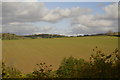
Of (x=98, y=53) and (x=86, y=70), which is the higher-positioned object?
(x=98, y=53)

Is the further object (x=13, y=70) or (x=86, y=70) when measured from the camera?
(x=13, y=70)

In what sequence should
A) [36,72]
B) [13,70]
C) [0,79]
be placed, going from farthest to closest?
1. [13,70]
2. [36,72]
3. [0,79]

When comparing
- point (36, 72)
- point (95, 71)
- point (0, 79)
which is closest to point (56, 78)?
point (36, 72)

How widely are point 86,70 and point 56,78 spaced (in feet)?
3.09

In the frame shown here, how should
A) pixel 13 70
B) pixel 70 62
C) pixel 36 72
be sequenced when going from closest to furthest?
pixel 36 72 < pixel 13 70 < pixel 70 62

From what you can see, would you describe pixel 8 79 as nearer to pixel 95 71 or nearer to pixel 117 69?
pixel 95 71

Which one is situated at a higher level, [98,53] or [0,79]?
[98,53]

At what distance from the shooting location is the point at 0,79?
5.64 meters

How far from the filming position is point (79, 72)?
20.7ft

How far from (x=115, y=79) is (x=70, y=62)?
104 inches

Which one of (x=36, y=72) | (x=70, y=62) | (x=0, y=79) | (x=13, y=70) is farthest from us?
(x=70, y=62)

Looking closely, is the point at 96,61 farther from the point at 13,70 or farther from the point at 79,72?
the point at 13,70

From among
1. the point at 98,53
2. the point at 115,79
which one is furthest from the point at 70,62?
the point at 115,79

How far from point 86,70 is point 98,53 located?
42.4 inches
